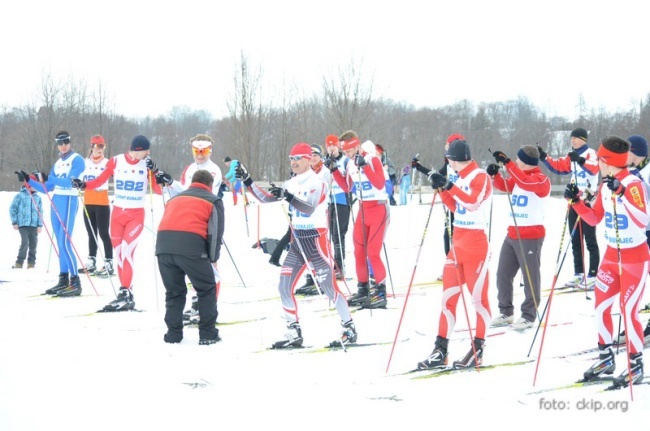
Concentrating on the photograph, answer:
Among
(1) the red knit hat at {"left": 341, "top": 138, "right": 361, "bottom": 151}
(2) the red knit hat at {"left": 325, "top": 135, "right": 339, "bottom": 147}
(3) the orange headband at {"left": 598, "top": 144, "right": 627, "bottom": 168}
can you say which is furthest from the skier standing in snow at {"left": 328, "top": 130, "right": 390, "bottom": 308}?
(3) the orange headband at {"left": 598, "top": 144, "right": 627, "bottom": 168}

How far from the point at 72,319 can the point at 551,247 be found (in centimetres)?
970

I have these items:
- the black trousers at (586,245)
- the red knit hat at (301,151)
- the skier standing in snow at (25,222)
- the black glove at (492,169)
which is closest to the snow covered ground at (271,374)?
the black trousers at (586,245)

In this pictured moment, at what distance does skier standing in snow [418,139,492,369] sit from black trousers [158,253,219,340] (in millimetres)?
2207

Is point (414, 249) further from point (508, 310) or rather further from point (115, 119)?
point (115, 119)

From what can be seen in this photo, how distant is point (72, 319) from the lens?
757 cm

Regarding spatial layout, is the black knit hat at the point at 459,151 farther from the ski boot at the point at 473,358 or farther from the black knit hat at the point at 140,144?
the black knit hat at the point at 140,144

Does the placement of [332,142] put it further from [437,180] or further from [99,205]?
[99,205]

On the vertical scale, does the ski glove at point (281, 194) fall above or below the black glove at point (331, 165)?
below

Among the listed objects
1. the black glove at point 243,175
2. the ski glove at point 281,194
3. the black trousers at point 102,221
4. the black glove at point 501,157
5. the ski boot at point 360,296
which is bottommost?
the ski boot at point 360,296

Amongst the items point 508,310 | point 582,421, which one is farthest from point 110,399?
point 508,310

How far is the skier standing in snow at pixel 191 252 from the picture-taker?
6422 mm

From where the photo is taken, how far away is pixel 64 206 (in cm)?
929

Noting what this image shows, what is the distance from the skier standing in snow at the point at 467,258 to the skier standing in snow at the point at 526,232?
1.34m

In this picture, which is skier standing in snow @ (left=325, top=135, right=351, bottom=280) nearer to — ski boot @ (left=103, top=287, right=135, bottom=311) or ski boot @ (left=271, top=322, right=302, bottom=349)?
ski boot @ (left=103, top=287, right=135, bottom=311)
